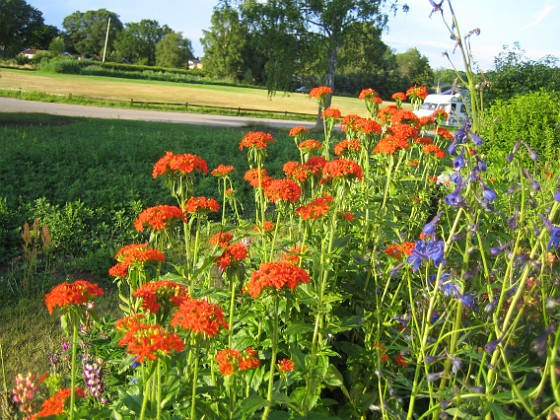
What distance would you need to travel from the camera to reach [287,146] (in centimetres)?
1086

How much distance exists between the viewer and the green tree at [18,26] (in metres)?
34.3

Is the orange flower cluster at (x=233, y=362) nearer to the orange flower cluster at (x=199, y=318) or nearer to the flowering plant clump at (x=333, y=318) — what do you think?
the flowering plant clump at (x=333, y=318)

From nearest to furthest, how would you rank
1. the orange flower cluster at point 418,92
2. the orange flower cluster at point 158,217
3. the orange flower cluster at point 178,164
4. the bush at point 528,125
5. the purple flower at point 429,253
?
the purple flower at point 429,253
the orange flower cluster at point 158,217
the orange flower cluster at point 178,164
the orange flower cluster at point 418,92
the bush at point 528,125

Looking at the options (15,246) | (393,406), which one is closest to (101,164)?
(15,246)

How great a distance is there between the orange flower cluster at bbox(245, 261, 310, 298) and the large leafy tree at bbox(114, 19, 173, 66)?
8728 centimetres

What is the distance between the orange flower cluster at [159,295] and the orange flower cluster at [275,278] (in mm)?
217

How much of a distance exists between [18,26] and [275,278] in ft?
183

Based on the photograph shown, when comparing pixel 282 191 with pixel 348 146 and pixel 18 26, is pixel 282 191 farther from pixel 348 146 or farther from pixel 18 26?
pixel 18 26

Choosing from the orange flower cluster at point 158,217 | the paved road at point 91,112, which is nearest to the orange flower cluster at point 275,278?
the orange flower cluster at point 158,217

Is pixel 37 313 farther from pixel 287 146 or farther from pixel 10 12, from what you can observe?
pixel 10 12

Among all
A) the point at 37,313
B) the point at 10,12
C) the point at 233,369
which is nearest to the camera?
the point at 233,369

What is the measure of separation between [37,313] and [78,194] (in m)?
2.59

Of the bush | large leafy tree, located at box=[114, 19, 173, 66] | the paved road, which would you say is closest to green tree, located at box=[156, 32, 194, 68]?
large leafy tree, located at box=[114, 19, 173, 66]

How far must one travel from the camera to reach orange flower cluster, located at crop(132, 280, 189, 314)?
53.4 inches
